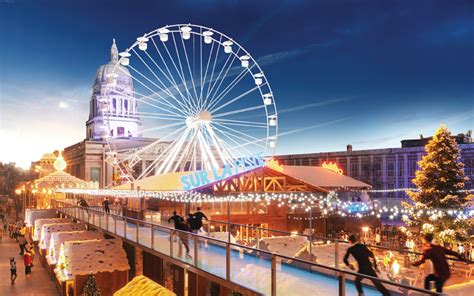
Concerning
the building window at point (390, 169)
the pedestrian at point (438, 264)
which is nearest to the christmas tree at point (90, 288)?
the pedestrian at point (438, 264)

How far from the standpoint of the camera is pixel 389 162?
6378cm

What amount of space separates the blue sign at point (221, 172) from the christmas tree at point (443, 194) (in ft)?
36.0

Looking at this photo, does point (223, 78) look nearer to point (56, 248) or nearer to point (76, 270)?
point (56, 248)

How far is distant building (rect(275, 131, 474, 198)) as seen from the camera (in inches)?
2354

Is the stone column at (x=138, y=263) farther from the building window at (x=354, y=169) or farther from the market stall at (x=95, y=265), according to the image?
the building window at (x=354, y=169)

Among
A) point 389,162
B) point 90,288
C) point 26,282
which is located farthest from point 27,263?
point 389,162

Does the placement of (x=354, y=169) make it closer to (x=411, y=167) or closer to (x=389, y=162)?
(x=389, y=162)

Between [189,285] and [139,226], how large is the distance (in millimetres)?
3862

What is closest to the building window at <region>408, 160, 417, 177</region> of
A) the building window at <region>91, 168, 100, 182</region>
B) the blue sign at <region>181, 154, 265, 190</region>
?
the blue sign at <region>181, 154, 265, 190</region>

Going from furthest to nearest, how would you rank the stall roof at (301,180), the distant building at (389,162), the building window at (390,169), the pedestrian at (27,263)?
the building window at (390,169) → the distant building at (389,162) → the stall roof at (301,180) → the pedestrian at (27,263)

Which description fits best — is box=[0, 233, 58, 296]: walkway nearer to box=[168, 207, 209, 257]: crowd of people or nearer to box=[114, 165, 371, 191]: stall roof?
box=[114, 165, 371, 191]: stall roof

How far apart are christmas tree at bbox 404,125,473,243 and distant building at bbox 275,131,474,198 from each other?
26.7 m

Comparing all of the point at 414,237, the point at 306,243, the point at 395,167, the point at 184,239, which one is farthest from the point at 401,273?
the point at 395,167

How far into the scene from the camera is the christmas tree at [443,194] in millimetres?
29312
